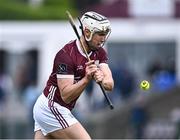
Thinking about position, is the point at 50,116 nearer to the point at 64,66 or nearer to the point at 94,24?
the point at 64,66

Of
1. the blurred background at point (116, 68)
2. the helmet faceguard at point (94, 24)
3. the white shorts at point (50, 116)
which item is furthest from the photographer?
the blurred background at point (116, 68)

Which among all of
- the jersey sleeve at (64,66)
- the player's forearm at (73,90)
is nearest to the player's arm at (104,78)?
the player's forearm at (73,90)

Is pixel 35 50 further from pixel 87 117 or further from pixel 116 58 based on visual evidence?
pixel 87 117

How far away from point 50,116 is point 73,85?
0.71 metres

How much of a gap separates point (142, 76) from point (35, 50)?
4198 mm

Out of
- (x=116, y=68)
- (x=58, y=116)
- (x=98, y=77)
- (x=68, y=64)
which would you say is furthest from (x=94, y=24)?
(x=116, y=68)

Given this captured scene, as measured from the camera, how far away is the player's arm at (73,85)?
436 inches

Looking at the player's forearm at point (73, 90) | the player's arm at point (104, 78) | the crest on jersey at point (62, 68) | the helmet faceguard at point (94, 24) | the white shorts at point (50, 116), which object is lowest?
the white shorts at point (50, 116)

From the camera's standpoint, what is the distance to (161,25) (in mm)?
29953

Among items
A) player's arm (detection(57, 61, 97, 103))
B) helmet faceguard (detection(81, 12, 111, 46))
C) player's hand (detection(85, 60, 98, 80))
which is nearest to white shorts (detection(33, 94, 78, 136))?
player's arm (detection(57, 61, 97, 103))

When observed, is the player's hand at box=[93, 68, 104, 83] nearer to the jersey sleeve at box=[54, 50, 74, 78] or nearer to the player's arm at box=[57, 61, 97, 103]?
the player's arm at box=[57, 61, 97, 103]

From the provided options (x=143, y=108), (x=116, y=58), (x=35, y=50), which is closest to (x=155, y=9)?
(x=143, y=108)

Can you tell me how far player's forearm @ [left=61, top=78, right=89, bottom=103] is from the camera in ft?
36.4

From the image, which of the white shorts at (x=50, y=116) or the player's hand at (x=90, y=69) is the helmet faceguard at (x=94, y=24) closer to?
the player's hand at (x=90, y=69)
